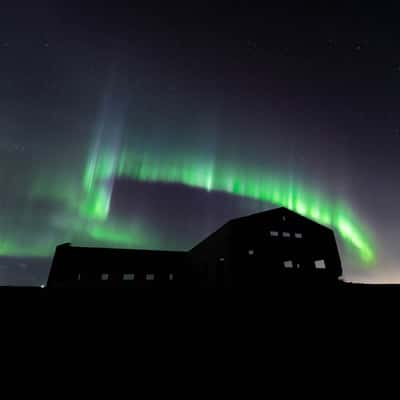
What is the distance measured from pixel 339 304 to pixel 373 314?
24.8 inches

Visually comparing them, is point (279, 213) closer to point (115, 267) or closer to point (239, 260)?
point (239, 260)

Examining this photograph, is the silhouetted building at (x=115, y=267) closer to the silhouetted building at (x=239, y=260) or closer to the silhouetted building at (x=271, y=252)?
the silhouetted building at (x=239, y=260)

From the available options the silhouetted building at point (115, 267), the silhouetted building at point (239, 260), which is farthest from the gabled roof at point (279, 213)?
the silhouetted building at point (115, 267)

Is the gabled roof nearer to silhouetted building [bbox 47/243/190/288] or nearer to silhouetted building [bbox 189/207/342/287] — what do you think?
silhouetted building [bbox 189/207/342/287]

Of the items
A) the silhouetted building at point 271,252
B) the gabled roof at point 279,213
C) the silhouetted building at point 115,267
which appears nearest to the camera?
the silhouetted building at point 271,252

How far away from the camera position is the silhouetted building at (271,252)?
661 inches

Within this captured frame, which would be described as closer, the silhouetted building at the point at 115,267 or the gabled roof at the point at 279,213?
the gabled roof at the point at 279,213

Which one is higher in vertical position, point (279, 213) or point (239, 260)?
point (279, 213)

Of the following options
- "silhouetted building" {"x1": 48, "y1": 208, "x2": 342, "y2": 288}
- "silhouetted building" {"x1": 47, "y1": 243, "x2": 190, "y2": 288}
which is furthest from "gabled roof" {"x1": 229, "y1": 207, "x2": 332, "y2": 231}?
"silhouetted building" {"x1": 47, "y1": 243, "x2": 190, "y2": 288}

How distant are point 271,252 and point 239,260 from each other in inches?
124

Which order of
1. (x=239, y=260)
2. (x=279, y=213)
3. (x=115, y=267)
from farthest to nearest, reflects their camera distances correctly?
(x=115, y=267)
(x=279, y=213)
(x=239, y=260)

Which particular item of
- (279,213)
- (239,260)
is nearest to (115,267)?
(239,260)

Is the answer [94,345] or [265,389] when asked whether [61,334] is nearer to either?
[94,345]

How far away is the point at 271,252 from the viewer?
17.8 meters
